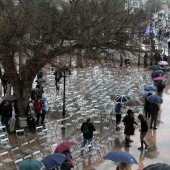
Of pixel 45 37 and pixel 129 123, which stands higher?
pixel 45 37

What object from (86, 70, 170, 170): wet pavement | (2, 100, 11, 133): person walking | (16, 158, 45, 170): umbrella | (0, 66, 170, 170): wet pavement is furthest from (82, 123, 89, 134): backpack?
(16, 158, 45, 170): umbrella

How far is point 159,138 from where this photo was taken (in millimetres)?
15156

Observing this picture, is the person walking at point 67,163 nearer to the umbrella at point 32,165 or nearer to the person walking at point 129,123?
the umbrella at point 32,165

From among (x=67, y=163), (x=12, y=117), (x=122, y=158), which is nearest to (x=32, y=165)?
(x=67, y=163)

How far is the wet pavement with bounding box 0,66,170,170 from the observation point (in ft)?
42.3

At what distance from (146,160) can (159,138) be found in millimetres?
2438

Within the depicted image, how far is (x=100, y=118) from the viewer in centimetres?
1717

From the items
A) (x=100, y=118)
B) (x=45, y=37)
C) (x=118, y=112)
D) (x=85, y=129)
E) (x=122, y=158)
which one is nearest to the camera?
(x=122, y=158)

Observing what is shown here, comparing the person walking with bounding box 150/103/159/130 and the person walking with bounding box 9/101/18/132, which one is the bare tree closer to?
Answer: the person walking with bounding box 9/101/18/132

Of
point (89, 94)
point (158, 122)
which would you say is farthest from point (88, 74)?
point (158, 122)

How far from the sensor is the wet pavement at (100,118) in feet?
42.3

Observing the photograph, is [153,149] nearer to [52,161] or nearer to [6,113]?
[6,113]

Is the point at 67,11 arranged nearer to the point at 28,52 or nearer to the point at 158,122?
the point at 28,52

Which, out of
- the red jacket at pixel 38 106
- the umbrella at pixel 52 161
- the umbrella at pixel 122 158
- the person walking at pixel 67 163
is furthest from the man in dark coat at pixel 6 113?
the umbrella at pixel 122 158
